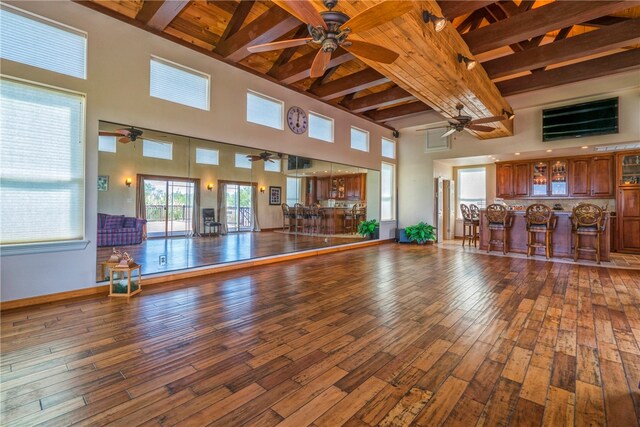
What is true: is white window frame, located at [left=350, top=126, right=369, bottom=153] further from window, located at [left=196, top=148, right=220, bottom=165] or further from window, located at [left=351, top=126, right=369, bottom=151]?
window, located at [left=196, top=148, right=220, bottom=165]

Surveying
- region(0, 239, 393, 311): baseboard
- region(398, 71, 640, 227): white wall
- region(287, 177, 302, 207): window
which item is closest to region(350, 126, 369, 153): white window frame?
region(398, 71, 640, 227): white wall

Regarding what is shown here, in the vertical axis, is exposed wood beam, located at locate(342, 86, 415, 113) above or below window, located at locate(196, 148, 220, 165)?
above

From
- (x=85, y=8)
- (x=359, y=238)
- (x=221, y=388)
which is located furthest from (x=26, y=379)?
(x=359, y=238)

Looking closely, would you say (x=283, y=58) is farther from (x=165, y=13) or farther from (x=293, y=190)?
(x=293, y=190)

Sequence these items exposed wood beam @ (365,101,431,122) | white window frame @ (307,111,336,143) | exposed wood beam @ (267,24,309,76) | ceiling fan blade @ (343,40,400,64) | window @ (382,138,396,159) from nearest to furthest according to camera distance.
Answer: ceiling fan blade @ (343,40,400,64) → exposed wood beam @ (267,24,309,76) → white window frame @ (307,111,336,143) → exposed wood beam @ (365,101,431,122) → window @ (382,138,396,159)

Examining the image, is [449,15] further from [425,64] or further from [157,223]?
[157,223]

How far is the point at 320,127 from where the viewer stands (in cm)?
732

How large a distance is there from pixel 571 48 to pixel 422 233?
5.34 m

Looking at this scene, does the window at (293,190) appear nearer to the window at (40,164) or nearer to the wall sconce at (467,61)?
the window at (40,164)

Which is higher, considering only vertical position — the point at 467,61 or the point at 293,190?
the point at 467,61

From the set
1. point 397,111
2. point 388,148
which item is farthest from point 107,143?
point 388,148

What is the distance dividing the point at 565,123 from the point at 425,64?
514cm

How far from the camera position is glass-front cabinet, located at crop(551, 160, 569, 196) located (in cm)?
812

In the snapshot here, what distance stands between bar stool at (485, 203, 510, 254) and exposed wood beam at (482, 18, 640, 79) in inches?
122
